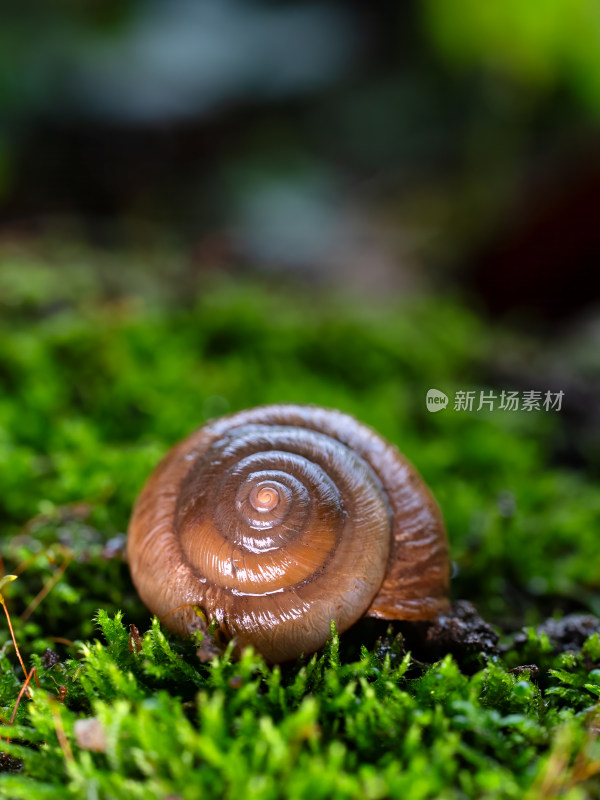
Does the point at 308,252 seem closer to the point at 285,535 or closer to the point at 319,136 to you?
the point at 319,136

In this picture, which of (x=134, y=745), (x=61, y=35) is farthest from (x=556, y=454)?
(x=61, y=35)

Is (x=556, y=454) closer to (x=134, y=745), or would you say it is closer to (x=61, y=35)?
(x=134, y=745)

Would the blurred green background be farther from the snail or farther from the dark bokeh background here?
the snail

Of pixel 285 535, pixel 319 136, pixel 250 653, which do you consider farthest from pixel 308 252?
pixel 250 653

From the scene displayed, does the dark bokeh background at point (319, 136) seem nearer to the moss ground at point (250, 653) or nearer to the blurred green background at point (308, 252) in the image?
the blurred green background at point (308, 252)

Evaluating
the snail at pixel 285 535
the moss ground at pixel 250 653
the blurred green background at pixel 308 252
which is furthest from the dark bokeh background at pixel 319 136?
the snail at pixel 285 535

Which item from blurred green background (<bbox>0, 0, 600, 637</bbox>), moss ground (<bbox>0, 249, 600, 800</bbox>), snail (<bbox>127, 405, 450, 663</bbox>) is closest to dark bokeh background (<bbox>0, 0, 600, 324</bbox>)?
blurred green background (<bbox>0, 0, 600, 637</bbox>)
